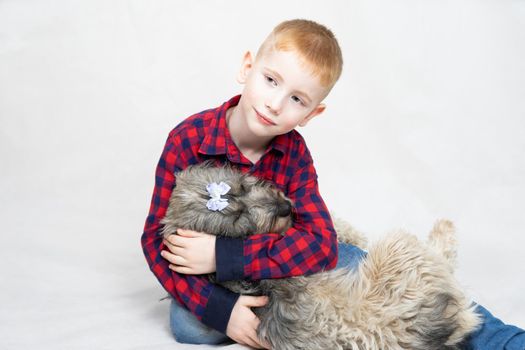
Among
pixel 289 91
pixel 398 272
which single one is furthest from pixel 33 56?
pixel 398 272

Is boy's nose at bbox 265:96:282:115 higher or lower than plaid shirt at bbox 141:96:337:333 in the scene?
higher

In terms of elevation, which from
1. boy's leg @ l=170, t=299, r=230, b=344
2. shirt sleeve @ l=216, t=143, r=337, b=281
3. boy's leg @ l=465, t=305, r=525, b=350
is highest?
shirt sleeve @ l=216, t=143, r=337, b=281

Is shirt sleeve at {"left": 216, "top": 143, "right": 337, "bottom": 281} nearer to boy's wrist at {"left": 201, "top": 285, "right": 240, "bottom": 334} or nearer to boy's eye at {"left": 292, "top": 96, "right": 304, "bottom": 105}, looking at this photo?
boy's wrist at {"left": 201, "top": 285, "right": 240, "bottom": 334}

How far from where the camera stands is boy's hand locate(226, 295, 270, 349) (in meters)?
2.36

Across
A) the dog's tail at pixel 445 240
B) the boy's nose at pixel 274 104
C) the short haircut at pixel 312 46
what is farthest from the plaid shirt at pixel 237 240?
the dog's tail at pixel 445 240

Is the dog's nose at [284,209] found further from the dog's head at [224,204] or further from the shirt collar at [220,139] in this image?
the shirt collar at [220,139]

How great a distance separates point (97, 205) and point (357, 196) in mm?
1475

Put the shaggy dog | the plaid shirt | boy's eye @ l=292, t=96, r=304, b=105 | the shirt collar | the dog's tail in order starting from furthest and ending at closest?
the dog's tail, the shirt collar, boy's eye @ l=292, t=96, r=304, b=105, the plaid shirt, the shaggy dog

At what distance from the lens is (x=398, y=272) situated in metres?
2.29

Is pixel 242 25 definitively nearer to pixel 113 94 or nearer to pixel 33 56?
pixel 113 94

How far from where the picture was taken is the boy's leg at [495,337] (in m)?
2.39

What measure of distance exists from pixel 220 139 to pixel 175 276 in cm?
53

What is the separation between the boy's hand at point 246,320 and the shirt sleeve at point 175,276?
24mm

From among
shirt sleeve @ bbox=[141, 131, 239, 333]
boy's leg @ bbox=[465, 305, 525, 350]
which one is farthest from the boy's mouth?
boy's leg @ bbox=[465, 305, 525, 350]
